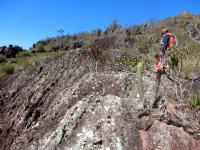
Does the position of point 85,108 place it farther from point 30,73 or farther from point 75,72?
point 30,73

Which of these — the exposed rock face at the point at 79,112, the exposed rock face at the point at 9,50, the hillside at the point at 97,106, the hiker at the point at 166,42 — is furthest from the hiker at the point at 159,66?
the exposed rock face at the point at 9,50

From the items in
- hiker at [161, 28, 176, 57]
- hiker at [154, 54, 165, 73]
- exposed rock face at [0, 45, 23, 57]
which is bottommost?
hiker at [154, 54, 165, 73]

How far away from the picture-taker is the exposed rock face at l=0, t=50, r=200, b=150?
1187cm

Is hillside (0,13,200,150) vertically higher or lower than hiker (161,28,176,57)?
lower

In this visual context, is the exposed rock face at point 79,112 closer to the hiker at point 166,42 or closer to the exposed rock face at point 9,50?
the hiker at point 166,42

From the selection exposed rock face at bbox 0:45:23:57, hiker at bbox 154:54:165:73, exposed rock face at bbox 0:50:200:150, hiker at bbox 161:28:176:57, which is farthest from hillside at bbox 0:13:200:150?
exposed rock face at bbox 0:45:23:57

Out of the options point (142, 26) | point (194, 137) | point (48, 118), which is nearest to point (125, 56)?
point (48, 118)

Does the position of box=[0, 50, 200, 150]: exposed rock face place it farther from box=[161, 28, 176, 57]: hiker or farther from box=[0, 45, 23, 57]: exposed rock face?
box=[0, 45, 23, 57]: exposed rock face

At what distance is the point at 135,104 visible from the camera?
504 inches

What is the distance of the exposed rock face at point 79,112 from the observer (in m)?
11.9

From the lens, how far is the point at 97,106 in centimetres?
1303

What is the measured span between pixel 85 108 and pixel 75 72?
11.5 feet

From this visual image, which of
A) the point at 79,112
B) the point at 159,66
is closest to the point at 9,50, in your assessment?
the point at 79,112

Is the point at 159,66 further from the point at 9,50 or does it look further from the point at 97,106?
the point at 9,50
